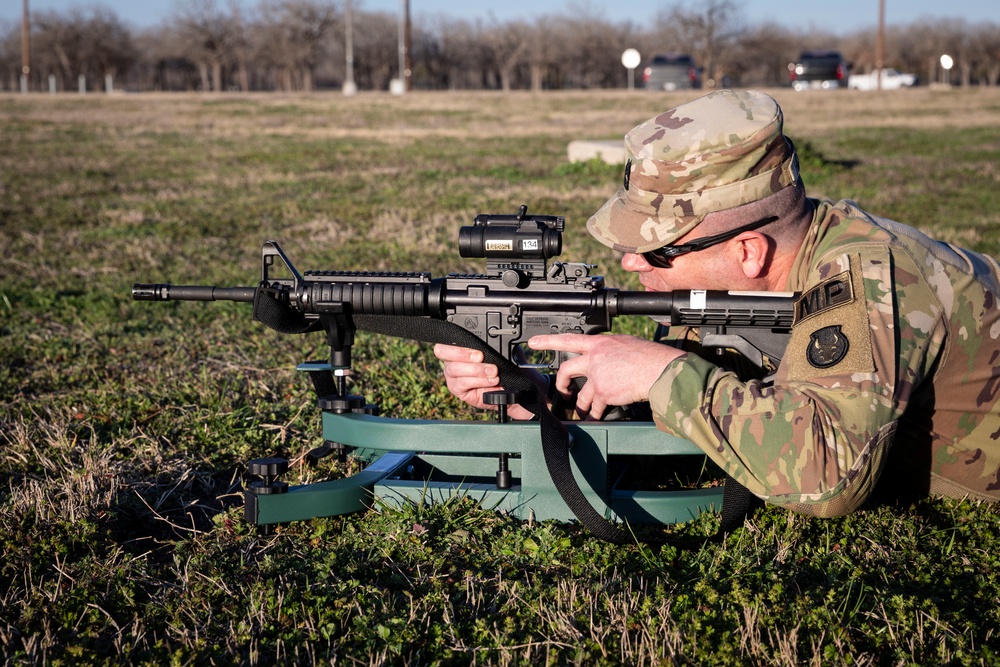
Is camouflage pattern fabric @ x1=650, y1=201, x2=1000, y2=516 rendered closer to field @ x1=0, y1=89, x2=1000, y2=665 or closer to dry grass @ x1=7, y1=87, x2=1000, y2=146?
field @ x1=0, y1=89, x2=1000, y2=665

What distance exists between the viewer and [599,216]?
3695 mm

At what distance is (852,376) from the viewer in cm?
297

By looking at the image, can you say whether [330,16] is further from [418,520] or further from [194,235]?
[418,520]

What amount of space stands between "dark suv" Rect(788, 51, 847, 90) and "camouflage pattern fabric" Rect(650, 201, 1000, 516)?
57.4 m

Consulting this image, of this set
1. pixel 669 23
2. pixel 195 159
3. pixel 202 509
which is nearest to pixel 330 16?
pixel 669 23

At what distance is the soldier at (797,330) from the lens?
301cm

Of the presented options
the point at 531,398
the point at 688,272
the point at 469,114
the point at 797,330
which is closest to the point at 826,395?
the point at 797,330

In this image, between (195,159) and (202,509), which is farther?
(195,159)

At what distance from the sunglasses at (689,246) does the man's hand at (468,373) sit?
0.70 metres

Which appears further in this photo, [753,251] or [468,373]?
[468,373]

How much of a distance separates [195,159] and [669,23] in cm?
7287

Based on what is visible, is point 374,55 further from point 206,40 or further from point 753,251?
point 753,251

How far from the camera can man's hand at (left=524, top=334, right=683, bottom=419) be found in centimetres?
333

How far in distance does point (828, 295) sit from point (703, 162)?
626 millimetres
